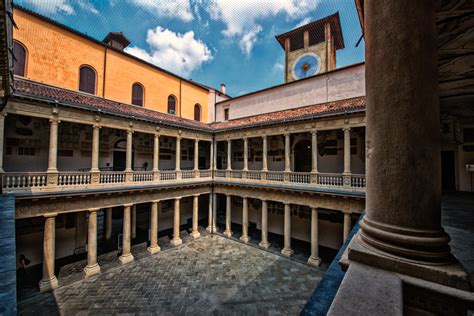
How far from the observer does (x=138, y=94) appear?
671 inches

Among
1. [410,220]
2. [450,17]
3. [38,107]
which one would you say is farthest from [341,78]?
[38,107]

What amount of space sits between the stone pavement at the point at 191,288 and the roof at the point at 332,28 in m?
24.5

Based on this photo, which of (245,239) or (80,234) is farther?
(245,239)

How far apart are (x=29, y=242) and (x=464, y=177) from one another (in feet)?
77.5

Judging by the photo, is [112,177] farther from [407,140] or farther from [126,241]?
[407,140]

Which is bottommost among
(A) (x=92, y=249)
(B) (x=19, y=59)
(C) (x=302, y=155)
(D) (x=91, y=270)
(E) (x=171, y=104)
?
(D) (x=91, y=270)

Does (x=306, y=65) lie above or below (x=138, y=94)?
above

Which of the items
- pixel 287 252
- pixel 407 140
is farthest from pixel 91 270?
pixel 407 140

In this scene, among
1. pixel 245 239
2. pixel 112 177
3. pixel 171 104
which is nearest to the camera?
pixel 112 177

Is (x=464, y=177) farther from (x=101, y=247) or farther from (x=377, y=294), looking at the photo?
(x=101, y=247)

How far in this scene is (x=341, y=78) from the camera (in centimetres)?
1466

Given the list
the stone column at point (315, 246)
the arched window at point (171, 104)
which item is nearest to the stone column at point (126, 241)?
the arched window at point (171, 104)

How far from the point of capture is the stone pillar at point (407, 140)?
6.42 feet

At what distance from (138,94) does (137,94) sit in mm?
76
